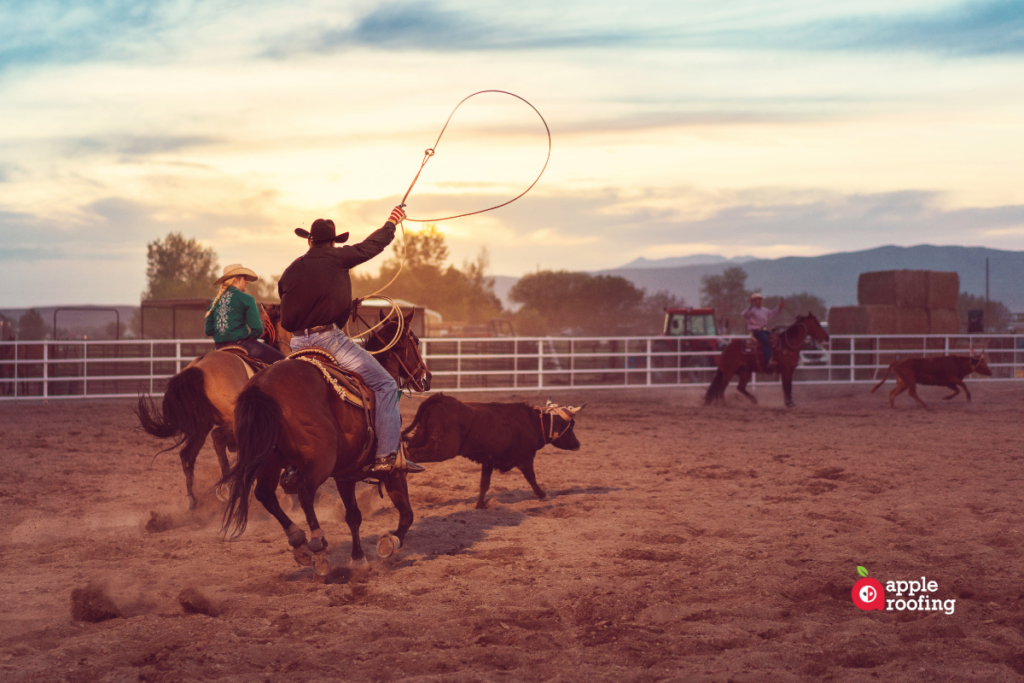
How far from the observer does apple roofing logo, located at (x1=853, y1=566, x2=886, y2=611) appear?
3.89 m

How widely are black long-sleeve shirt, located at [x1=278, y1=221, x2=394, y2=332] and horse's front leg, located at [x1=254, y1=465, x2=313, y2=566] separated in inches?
33.2

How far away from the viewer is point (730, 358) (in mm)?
13492

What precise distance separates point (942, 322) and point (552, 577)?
19.2 m

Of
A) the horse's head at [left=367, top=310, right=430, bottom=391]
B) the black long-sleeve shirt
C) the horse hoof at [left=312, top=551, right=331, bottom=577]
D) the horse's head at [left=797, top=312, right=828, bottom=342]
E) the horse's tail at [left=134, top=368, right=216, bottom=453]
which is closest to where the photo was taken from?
the horse hoof at [left=312, top=551, right=331, bottom=577]

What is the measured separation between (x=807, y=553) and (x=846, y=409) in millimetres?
8774

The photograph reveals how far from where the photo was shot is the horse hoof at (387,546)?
4.57m

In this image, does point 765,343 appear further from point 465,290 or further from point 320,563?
point 465,290

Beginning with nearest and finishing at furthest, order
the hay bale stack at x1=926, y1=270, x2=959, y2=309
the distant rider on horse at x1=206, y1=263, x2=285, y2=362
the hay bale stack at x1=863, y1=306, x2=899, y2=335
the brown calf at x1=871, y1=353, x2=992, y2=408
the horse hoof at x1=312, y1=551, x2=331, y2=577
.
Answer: the horse hoof at x1=312, y1=551, x2=331, y2=577 → the distant rider on horse at x1=206, y1=263, x2=285, y2=362 → the brown calf at x1=871, y1=353, x2=992, y2=408 → the hay bale stack at x1=863, y1=306, x2=899, y2=335 → the hay bale stack at x1=926, y1=270, x2=959, y2=309

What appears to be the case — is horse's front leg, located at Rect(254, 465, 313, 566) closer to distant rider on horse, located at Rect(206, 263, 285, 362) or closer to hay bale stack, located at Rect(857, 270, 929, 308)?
distant rider on horse, located at Rect(206, 263, 285, 362)

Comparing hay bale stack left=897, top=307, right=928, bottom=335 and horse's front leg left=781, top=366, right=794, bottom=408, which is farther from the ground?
hay bale stack left=897, top=307, right=928, bottom=335

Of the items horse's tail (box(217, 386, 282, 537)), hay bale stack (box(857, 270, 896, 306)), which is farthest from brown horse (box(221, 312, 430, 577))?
hay bale stack (box(857, 270, 896, 306))

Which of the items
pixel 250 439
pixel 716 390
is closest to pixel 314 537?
pixel 250 439

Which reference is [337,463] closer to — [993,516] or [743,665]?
[743,665]

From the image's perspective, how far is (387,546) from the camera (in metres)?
4.57
